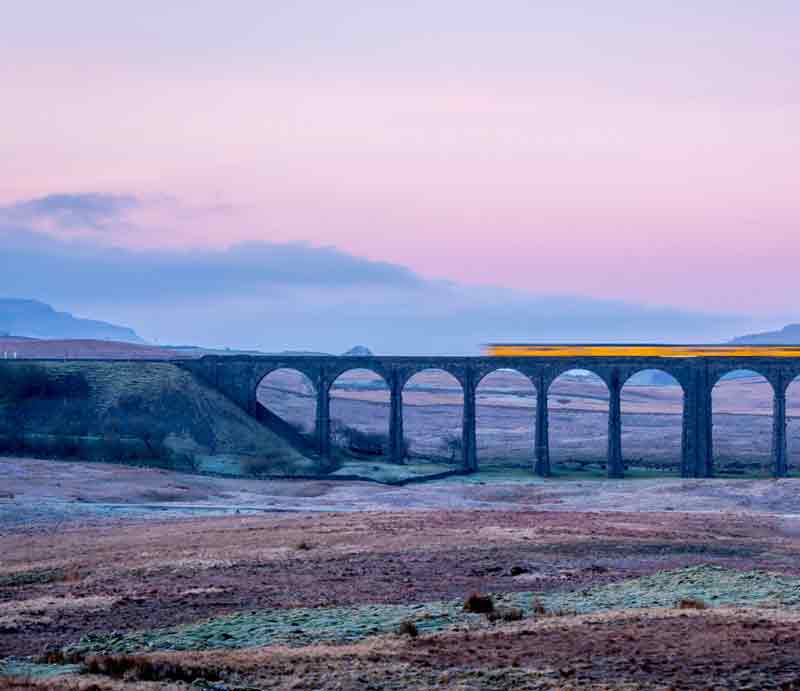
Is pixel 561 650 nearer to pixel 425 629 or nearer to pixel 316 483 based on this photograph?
pixel 425 629

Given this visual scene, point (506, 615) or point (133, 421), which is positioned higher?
point (133, 421)

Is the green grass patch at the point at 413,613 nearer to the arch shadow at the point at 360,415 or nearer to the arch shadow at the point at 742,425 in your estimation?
the arch shadow at the point at 742,425

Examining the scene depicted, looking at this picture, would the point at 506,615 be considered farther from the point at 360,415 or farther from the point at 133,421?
the point at 360,415

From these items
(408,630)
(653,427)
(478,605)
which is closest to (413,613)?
(478,605)

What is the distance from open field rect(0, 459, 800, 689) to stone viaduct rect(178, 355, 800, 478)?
21.3m

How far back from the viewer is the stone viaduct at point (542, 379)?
65250 mm

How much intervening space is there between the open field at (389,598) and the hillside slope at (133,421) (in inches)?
709

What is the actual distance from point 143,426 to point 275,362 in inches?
406

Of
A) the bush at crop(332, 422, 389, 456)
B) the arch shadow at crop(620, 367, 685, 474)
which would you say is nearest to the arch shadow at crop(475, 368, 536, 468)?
the bush at crop(332, 422, 389, 456)

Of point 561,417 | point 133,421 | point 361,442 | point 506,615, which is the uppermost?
point 133,421

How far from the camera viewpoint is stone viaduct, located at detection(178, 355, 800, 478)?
65.2m

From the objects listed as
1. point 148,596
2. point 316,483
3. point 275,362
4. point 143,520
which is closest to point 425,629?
point 148,596

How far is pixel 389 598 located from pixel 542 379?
46.1 metres

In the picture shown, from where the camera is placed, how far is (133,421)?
222ft
